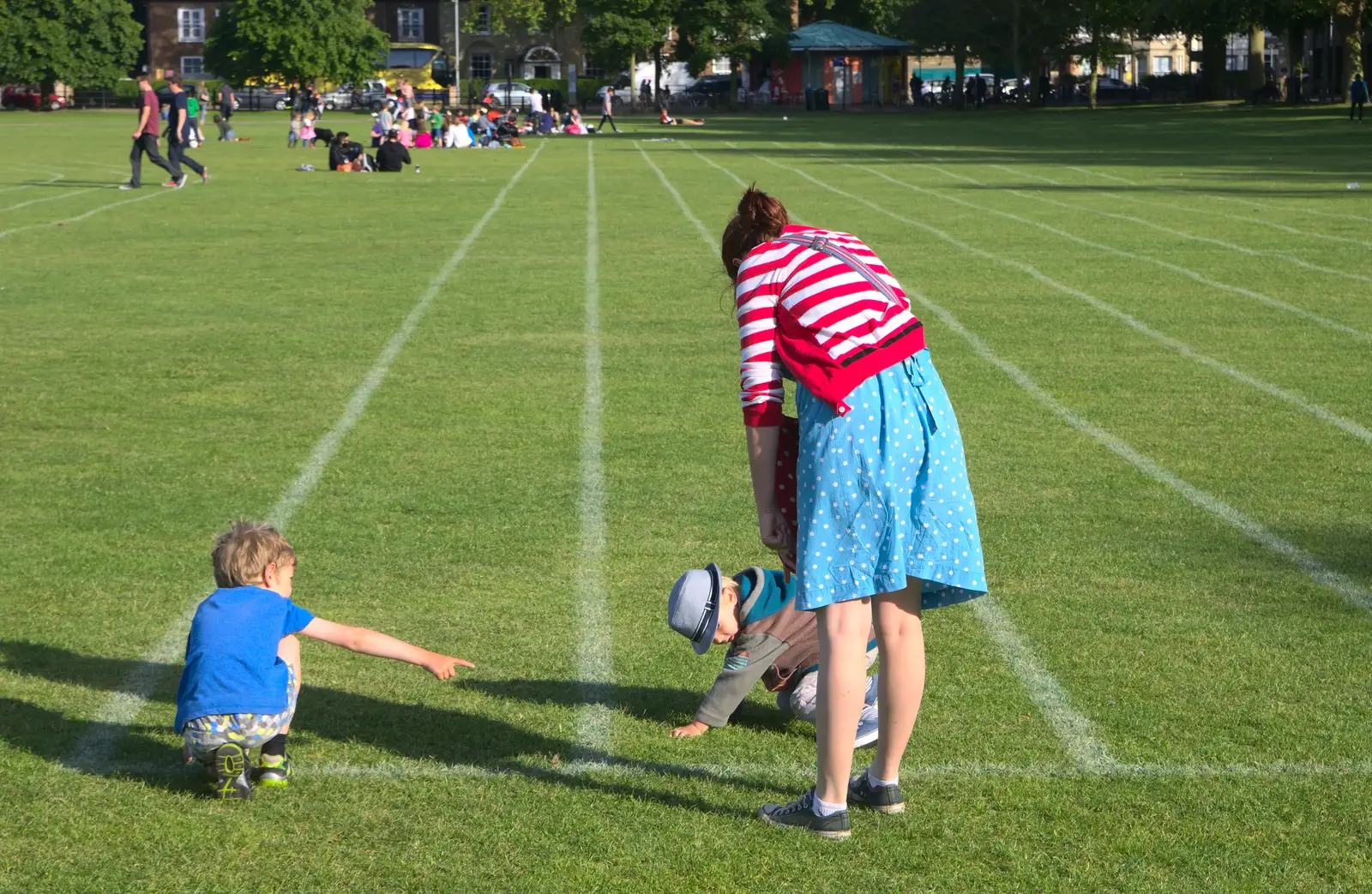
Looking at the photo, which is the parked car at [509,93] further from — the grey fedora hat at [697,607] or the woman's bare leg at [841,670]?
the woman's bare leg at [841,670]

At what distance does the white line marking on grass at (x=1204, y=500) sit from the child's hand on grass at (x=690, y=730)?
2.88 metres

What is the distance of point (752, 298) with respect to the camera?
Result: 4367 millimetres

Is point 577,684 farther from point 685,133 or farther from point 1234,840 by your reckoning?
point 685,133

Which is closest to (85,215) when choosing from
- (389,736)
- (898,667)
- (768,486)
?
(389,736)

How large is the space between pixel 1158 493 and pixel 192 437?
17.7ft

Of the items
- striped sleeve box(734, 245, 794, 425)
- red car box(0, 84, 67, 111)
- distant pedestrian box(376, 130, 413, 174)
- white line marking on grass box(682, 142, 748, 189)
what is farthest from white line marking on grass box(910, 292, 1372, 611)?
red car box(0, 84, 67, 111)

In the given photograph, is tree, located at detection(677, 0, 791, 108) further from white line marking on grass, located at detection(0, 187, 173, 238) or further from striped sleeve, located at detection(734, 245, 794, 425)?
striped sleeve, located at detection(734, 245, 794, 425)

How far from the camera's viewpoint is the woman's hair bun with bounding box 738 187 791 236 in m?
4.43

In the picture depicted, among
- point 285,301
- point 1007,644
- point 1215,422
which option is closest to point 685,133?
point 285,301

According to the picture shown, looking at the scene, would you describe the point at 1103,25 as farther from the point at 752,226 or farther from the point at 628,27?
the point at 752,226

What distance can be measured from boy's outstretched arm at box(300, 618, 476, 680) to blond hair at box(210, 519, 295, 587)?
215 millimetres

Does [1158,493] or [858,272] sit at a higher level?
[858,272]

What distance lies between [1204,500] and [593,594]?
327 centimetres

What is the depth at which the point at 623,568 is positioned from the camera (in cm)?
721
